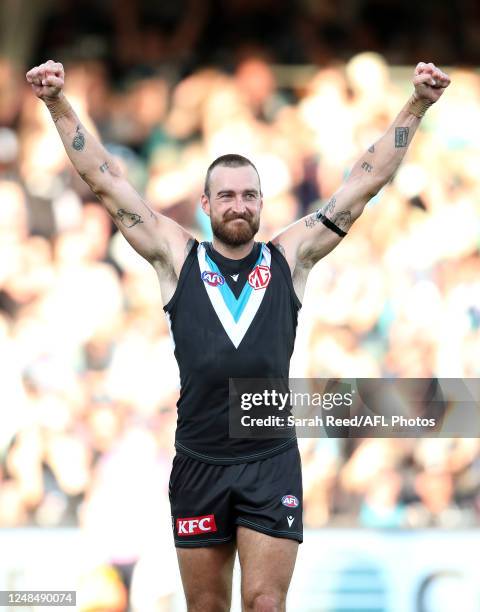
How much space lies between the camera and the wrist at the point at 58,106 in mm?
5309

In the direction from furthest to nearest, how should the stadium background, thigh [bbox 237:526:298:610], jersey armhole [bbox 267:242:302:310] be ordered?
the stadium background → jersey armhole [bbox 267:242:302:310] → thigh [bbox 237:526:298:610]

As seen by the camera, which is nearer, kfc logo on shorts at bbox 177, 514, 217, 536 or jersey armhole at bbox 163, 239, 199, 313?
kfc logo on shorts at bbox 177, 514, 217, 536

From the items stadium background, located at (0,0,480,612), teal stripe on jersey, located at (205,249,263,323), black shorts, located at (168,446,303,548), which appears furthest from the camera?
stadium background, located at (0,0,480,612)

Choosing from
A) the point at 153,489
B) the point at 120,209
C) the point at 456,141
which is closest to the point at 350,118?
the point at 456,141

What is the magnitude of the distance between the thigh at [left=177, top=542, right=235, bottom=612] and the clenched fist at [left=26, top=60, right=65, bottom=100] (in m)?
2.11

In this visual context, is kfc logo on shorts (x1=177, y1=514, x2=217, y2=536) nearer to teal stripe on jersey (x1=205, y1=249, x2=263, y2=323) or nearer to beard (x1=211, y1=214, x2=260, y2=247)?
teal stripe on jersey (x1=205, y1=249, x2=263, y2=323)

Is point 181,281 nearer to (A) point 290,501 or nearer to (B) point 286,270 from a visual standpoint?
(B) point 286,270

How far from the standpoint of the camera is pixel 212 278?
17.6ft

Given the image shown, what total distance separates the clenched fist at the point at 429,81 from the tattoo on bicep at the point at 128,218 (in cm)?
140

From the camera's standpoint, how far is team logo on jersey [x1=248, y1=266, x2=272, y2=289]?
17.5ft

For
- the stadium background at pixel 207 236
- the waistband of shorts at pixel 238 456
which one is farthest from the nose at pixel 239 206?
the stadium background at pixel 207 236

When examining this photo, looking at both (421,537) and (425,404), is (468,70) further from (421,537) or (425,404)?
(421,537)

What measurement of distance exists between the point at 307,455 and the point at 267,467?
3.48 metres

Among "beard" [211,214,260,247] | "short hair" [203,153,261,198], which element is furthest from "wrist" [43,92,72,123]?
"beard" [211,214,260,247]
